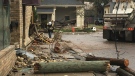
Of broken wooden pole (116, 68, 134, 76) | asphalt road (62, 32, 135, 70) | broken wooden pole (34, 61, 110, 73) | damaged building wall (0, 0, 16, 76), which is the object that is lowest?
asphalt road (62, 32, 135, 70)

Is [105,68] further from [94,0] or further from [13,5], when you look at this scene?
[94,0]

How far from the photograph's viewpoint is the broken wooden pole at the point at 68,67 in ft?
31.4

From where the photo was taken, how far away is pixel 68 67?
968 centimetres

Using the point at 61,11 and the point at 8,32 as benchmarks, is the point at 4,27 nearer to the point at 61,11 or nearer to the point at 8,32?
the point at 8,32

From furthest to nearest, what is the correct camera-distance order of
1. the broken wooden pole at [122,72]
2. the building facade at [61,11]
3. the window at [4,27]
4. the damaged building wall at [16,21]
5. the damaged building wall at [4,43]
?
the building facade at [61,11], the damaged building wall at [16,21], the broken wooden pole at [122,72], the window at [4,27], the damaged building wall at [4,43]

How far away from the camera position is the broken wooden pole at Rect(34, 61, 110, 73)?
31.4 ft

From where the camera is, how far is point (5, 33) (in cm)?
988

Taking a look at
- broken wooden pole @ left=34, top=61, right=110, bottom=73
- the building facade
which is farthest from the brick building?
the building facade

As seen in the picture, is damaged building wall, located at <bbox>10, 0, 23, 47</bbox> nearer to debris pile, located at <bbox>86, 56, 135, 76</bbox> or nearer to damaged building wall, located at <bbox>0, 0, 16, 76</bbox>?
damaged building wall, located at <bbox>0, 0, 16, 76</bbox>

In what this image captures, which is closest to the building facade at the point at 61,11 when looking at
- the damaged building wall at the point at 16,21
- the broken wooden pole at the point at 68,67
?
the damaged building wall at the point at 16,21

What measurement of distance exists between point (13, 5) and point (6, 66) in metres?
5.00

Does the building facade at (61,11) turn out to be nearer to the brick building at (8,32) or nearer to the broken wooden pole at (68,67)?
the brick building at (8,32)

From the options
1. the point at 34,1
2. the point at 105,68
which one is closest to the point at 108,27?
the point at 34,1

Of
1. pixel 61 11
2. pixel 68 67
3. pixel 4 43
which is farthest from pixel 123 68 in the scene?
pixel 61 11
